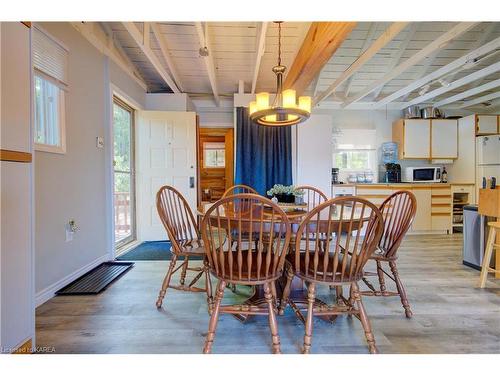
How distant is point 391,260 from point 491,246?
1.15m

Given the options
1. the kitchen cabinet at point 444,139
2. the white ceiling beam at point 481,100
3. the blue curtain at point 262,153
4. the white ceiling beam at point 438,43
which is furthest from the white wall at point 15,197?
the white ceiling beam at point 481,100

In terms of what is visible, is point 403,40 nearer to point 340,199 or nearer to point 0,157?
point 340,199

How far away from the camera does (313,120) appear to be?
4488mm

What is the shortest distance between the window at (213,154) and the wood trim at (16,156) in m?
6.55

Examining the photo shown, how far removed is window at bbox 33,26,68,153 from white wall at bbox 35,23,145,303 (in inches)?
2.9

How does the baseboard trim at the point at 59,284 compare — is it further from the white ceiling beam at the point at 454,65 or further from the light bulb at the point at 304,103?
the white ceiling beam at the point at 454,65

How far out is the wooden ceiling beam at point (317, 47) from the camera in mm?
2143

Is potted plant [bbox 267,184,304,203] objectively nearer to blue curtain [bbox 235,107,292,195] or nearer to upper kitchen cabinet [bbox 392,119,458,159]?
blue curtain [bbox 235,107,292,195]

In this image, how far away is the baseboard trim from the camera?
2.04 meters

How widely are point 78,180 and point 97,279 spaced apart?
1.00 meters

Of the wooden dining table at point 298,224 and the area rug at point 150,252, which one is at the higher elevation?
the wooden dining table at point 298,224

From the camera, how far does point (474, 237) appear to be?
→ 2.88 meters

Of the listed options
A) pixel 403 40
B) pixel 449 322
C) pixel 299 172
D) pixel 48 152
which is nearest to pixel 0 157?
pixel 48 152

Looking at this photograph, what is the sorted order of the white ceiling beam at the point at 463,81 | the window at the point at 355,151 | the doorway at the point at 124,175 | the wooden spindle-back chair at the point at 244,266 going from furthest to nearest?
the window at the point at 355,151 < the doorway at the point at 124,175 < the white ceiling beam at the point at 463,81 < the wooden spindle-back chair at the point at 244,266
